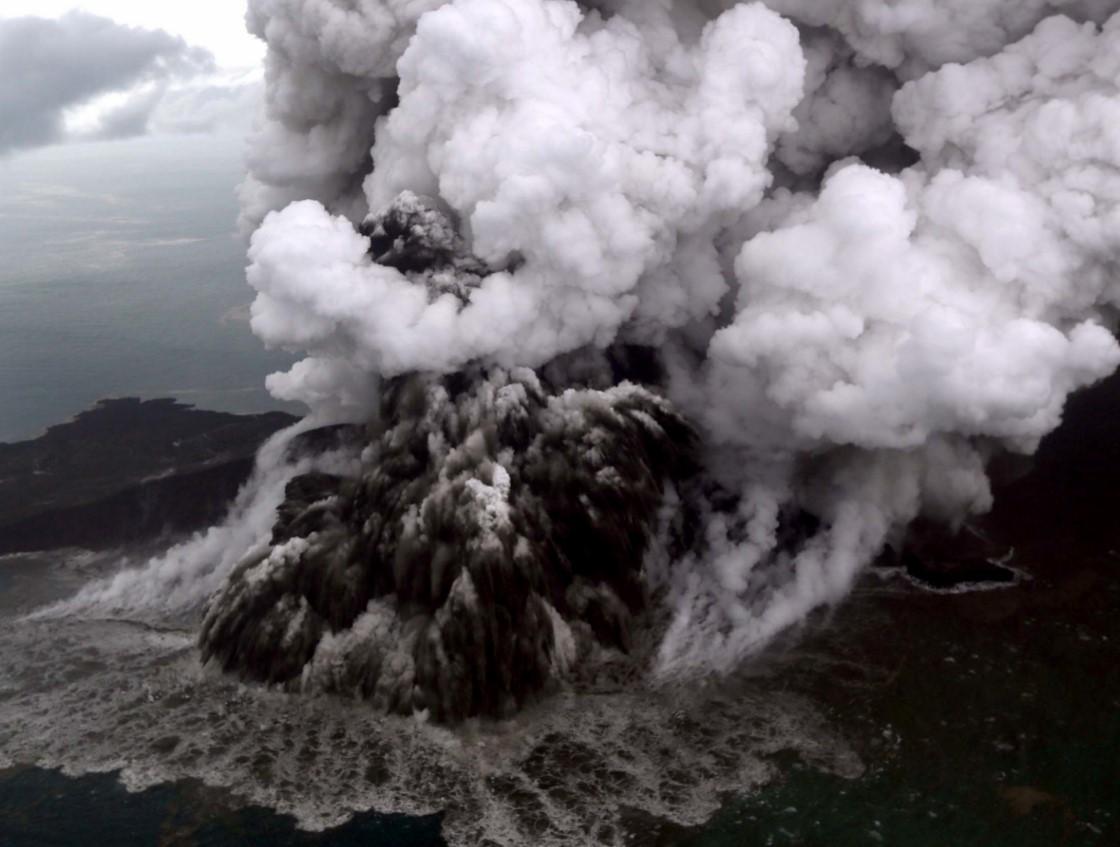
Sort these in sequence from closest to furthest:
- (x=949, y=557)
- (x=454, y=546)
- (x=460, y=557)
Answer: (x=460, y=557) < (x=454, y=546) < (x=949, y=557)

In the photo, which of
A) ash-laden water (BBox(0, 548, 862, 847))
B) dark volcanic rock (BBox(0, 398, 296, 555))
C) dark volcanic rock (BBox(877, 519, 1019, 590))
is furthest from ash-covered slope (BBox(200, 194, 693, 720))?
dark volcanic rock (BBox(0, 398, 296, 555))

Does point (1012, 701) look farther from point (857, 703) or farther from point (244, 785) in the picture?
point (244, 785)

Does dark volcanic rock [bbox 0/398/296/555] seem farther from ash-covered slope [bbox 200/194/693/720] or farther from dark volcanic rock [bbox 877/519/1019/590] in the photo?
dark volcanic rock [bbox 877/519/1019/590]

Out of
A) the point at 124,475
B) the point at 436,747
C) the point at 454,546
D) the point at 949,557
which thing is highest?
the point at 124,475

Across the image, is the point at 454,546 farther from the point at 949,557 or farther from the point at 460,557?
the point at 949,557

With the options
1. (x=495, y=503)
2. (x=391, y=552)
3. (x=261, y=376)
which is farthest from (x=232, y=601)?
(x=261, y=376)

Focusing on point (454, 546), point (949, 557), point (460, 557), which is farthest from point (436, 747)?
point (949, 557)

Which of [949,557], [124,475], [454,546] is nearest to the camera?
[454,546]
